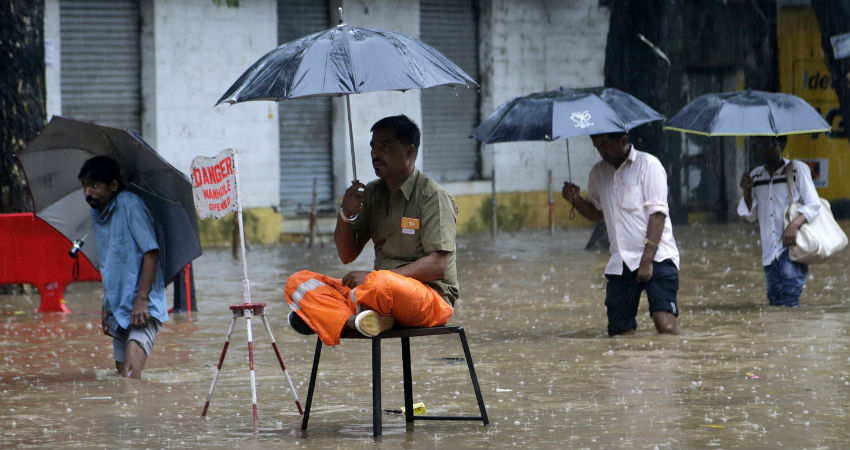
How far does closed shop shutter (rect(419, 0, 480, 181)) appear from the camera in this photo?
72.1 ft

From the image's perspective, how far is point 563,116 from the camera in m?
9.32

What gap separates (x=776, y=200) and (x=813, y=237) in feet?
1.49

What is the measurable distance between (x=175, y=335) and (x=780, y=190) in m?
5.21

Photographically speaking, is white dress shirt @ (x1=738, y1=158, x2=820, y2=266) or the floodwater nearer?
the floodwater

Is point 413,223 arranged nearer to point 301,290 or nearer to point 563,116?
point 301,290

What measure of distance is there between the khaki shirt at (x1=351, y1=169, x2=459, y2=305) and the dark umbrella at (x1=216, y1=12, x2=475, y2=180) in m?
0.24

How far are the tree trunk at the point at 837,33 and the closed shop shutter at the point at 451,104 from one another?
21.5 feet

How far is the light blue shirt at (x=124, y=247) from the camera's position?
315 inches

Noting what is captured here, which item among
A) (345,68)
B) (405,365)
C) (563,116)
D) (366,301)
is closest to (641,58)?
(563,116)

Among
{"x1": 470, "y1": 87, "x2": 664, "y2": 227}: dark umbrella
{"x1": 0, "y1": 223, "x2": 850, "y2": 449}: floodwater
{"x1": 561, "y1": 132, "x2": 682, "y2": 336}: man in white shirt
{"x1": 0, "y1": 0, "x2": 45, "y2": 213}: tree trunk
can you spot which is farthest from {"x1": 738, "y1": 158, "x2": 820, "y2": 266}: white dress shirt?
{"x1": 0, "y1": 0, "x2": 45, "y2": 213}: tree trunk

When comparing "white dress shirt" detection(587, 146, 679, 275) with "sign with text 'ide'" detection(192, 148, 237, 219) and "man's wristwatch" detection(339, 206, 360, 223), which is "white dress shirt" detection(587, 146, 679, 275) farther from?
"man's wristwatch" detection(339, 206, 360, 223)

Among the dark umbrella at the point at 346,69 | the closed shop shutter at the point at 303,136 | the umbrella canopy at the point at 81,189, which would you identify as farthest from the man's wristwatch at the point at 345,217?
the closed shop shutter at the point at 303,136

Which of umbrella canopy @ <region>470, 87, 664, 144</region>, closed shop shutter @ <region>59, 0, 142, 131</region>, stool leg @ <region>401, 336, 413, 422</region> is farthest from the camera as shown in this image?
closed shop shutter @ <region>59, 0, 142, 131</region>

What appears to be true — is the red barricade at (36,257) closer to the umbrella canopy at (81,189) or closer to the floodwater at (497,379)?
the floodwater at (497,379)
